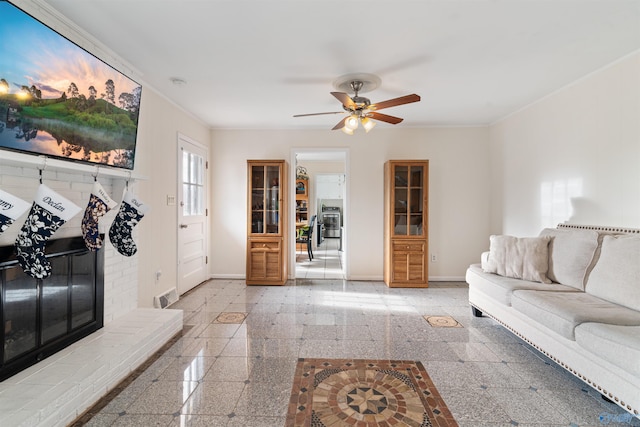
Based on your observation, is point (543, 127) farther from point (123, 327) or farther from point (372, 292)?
point (123, 327)

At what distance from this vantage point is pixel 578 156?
306 cm

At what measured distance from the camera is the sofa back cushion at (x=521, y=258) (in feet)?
9.25

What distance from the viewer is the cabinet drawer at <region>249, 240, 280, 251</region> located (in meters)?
4.54

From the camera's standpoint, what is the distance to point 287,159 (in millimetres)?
4863

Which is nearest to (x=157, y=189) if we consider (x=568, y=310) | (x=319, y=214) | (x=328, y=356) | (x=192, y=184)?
(x=192, y=184)

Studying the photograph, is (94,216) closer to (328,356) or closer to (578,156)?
(328,356)

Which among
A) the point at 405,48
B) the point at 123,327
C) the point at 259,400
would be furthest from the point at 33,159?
the point at 405,48

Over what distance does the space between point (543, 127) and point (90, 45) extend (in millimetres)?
4681

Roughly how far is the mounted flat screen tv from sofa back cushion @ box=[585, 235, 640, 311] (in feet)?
13.3

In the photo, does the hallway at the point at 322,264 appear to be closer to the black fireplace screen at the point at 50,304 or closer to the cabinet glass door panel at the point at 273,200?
the cabinet glass door panel at the point at 273,200

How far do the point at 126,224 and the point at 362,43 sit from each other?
8.11ft

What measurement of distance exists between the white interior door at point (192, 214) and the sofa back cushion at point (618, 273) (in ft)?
14.4

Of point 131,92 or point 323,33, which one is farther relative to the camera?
point 131,92

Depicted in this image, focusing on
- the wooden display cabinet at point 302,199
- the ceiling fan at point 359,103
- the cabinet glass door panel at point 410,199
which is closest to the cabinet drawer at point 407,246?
the cabinet glass door panel at point 410,199
